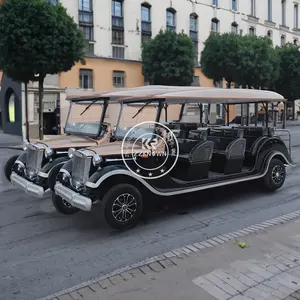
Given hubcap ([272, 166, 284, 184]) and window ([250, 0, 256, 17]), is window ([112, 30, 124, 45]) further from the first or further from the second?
hubcap ([272, 166, 284, 184])

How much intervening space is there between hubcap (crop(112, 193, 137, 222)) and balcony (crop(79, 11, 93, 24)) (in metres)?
23.2

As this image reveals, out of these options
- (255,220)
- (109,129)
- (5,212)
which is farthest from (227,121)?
(5,212)

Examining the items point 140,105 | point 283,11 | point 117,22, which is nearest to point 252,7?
point 283,11

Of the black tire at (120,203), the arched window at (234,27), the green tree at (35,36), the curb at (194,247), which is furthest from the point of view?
the arched window at (234,27)

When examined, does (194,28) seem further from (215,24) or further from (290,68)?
(290,68)

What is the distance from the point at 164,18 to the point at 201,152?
26.1 metres

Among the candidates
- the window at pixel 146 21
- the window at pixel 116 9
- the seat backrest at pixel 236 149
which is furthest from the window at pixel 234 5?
the seat backrest at pixel 236 149

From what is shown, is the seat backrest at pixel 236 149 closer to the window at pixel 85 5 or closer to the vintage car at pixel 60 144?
the vintage car at pixel 60 144

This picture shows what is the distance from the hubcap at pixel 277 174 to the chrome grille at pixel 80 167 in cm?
420

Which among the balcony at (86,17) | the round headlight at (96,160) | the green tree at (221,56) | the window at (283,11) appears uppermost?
the window at (283,11)

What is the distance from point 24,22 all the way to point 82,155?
1230 cm

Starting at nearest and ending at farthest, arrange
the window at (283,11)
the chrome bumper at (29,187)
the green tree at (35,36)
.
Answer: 1. the chrome bumper at (29,187)
2. the green tree at (35,36)
3. the window at (283,11)

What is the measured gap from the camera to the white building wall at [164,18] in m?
26.8

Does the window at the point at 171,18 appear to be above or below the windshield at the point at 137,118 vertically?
above
